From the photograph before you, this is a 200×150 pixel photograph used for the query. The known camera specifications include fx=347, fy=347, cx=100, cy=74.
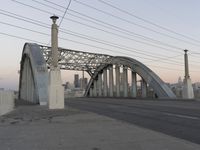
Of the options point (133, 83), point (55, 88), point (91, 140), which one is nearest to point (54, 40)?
point (55, 88)

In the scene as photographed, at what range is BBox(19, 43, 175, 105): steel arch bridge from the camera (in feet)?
142

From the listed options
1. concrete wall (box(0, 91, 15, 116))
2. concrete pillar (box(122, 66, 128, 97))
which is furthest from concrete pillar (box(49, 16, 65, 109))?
concrete pillar (box(122, 66, 128, 97))

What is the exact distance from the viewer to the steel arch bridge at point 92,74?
43.3 meters

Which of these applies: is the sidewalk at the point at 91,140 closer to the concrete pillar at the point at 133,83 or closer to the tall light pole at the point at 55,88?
the tall light pole at the point at 55,88

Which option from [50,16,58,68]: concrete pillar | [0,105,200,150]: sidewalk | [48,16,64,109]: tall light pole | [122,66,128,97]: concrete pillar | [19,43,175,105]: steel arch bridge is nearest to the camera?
[0,105,200,150]: sidewalk

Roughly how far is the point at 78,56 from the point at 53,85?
4971 centimetres

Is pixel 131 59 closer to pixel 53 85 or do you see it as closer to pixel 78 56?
pixel 78 56

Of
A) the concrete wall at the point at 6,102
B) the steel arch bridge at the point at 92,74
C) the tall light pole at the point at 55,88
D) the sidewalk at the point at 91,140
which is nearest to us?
the sidewalk at the point at 91,140

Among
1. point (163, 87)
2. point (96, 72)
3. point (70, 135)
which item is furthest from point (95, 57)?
point (70, 135)

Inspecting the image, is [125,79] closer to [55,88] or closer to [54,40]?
[54,40]

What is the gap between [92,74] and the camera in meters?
82.5

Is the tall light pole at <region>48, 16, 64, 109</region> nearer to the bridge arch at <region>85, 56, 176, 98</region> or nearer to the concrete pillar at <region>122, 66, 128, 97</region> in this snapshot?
the bridge arch at <region>85, 56, 176, 98</region>

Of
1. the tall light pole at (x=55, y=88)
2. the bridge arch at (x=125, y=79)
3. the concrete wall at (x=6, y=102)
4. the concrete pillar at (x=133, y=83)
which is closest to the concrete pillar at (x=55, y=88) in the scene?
the tall light pole at (x=55, y=88)

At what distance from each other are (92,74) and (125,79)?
58.2 ft
